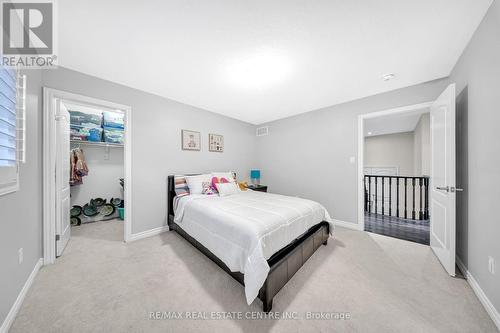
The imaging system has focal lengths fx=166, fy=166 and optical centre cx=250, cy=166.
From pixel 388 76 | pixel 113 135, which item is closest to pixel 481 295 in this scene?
pixel 388 76

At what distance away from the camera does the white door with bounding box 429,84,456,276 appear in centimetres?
179

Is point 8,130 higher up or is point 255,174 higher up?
point 8,130

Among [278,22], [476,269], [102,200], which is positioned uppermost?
[278,22]

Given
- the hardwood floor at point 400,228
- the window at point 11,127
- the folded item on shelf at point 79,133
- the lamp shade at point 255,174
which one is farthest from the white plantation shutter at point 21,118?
the hardwood floor at point 400,228

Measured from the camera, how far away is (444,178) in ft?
6.41

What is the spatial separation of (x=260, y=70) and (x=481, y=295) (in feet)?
10.5

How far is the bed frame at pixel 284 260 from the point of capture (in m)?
1.41

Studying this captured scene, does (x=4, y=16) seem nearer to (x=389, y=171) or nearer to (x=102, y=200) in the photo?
(x=102, y=200)

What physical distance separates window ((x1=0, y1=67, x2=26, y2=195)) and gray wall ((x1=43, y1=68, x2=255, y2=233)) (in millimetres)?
892

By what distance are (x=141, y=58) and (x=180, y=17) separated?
2.91 ft

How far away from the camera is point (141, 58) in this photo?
6.61ft

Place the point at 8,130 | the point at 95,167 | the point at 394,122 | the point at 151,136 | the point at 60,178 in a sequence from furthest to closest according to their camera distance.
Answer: the point at 394,122 < the point at 95,167 < the point at 151,136 < the point at 60,178 < the point at 8,130

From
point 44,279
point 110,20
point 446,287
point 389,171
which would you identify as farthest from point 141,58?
point 389,171

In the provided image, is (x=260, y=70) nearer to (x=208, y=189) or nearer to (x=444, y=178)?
(x=208, y=189)
